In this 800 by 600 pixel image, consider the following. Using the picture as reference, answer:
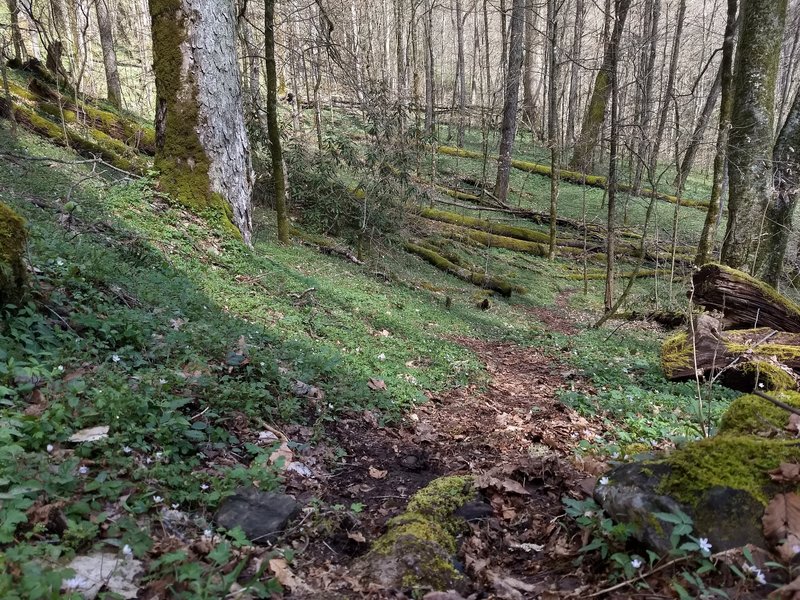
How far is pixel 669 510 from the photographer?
2211 millimetres

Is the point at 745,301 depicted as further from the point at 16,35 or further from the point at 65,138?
the point at 16,35

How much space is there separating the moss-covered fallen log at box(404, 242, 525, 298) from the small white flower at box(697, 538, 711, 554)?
1206 centimetres

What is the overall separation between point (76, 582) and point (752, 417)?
3.38 m

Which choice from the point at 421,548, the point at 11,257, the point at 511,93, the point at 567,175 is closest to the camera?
the point at 421,548

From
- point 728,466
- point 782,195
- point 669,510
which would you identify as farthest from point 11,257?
point 782,195

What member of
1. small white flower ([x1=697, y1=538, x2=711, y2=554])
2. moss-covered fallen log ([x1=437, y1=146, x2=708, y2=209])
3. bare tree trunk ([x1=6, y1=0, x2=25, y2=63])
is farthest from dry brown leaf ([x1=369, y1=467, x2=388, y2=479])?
moss-covered fallen log ([x1=437, y1=146, x2=708, y2=209])

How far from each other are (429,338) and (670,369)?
351 centimetres

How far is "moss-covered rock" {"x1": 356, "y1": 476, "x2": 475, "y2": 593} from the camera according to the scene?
2.42m

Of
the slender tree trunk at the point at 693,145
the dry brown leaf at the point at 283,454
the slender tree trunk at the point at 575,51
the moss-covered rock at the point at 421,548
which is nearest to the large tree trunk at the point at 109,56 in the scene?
the slender tree trunk at the point at 575,51

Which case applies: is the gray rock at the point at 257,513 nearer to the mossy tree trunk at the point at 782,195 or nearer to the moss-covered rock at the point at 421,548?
the moss-covered rock at the point at 421,548

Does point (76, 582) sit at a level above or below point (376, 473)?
above

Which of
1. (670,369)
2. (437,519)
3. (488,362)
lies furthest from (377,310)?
(437,519)

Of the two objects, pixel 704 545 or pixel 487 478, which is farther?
pixel 487 478

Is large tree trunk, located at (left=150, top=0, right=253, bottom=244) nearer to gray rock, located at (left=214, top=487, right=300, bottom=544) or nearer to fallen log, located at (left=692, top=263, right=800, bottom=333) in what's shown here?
gray rock, located at (left=214, top=487, right=300, bottom=544)
